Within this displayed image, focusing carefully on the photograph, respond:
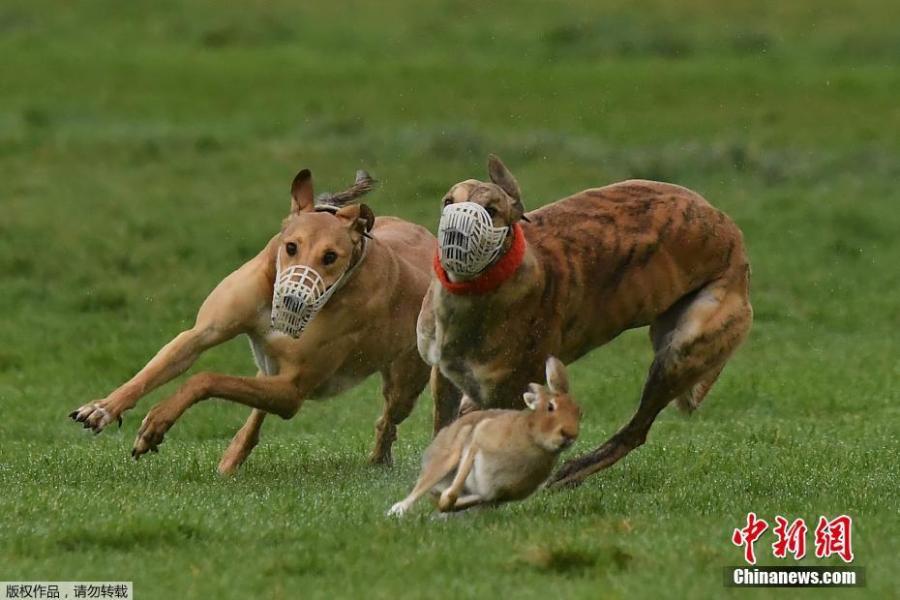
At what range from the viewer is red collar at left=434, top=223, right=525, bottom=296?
8.38 m

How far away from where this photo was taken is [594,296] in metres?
8.98

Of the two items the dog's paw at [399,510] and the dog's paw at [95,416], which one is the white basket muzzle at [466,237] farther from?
the dog's paw at [95,416]

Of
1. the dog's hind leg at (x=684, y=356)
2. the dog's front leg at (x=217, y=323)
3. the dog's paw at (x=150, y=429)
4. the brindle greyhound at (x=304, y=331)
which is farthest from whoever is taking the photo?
the dog's front leg at (x=217, y=323)

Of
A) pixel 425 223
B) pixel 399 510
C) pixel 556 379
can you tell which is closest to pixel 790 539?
pixel 556 379

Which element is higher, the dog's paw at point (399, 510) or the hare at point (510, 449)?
the hare at point (510, 449)

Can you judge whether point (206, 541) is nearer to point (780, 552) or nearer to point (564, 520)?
point (564, 520)

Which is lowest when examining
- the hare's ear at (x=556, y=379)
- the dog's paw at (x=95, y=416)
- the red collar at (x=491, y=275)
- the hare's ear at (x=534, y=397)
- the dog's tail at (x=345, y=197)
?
the dog's paw at (x=95, y=416)

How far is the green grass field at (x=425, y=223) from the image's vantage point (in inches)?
296

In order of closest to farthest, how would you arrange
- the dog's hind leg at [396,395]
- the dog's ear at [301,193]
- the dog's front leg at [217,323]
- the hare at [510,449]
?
the hare at [510,449]
the dog's front leg at [217,323]
the dog's ear at [301,193]
the dog's hind leg at [396,395]

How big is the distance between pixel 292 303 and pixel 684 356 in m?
1.98

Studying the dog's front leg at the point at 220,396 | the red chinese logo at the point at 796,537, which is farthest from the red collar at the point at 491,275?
the red chinese logo at the point at 796,537

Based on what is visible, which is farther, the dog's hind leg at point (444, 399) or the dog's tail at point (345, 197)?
the dog's tail at point (345, 197)

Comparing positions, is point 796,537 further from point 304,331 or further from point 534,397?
point 304,331

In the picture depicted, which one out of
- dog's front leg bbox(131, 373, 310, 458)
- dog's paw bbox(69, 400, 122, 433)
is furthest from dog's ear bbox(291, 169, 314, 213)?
dog's paw bbox(69, 400, 122, 433)
